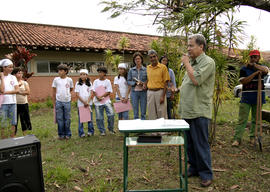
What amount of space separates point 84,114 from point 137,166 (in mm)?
2150

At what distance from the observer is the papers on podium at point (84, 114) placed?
5.21 m

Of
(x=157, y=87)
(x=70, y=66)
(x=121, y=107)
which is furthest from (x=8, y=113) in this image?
(x=70, y=66)

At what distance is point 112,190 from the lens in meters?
2.94

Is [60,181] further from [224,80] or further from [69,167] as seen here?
[224,80]

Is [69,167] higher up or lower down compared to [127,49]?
lower down

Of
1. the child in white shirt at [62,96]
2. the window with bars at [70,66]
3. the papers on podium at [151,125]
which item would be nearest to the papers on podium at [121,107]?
the child in white shirt at [62,96]

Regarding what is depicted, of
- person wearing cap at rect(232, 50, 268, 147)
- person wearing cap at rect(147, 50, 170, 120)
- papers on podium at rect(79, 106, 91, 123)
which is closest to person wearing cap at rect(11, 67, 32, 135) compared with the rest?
papers on podium at rect(79, 106, 91, 123)

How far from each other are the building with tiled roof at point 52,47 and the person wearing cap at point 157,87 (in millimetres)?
8741

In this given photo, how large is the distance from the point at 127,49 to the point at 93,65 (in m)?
2.42

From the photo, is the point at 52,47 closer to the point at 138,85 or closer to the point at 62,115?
the point at 62,115

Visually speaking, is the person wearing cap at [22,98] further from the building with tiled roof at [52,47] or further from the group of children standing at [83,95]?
the building with tiled roof at [52,47]

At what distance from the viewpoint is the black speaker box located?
204 cm

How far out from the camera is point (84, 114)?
5262 millimetres

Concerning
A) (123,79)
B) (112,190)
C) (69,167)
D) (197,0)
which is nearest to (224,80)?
(197,0)
